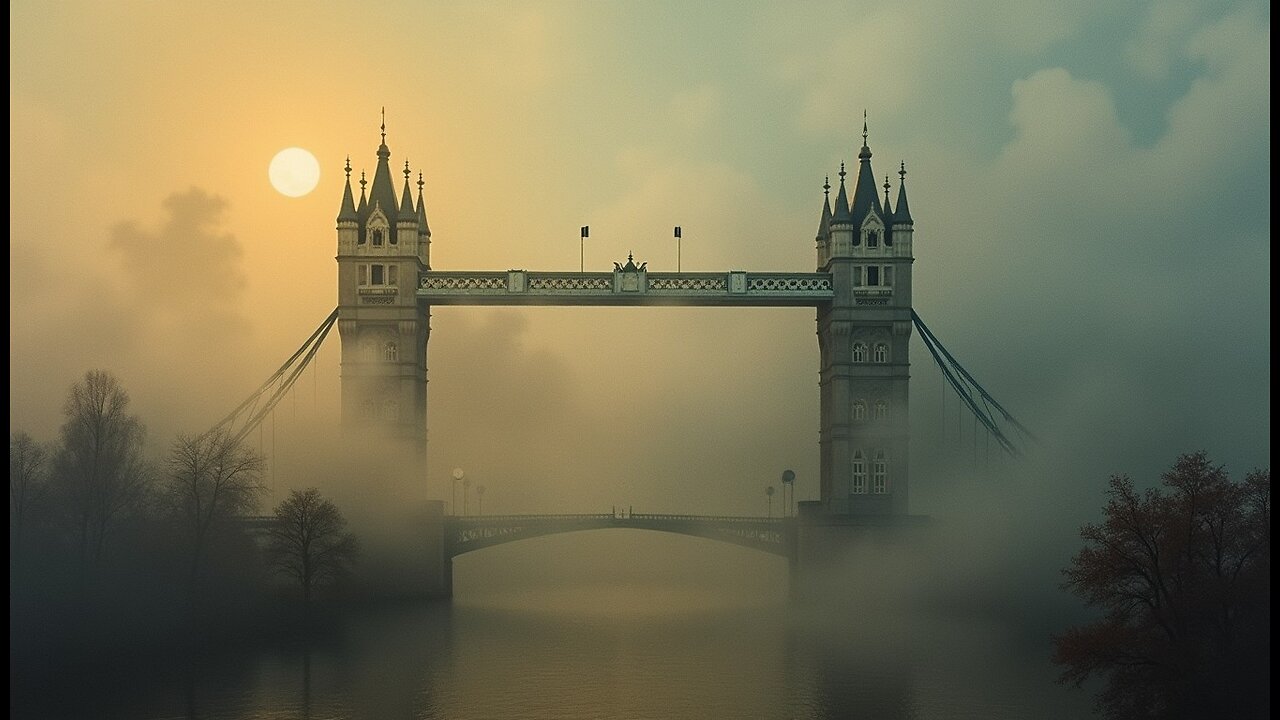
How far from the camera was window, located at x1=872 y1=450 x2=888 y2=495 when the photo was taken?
99.7 metres

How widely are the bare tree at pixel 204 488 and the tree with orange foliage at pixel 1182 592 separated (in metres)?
49.9

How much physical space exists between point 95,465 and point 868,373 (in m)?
51.4

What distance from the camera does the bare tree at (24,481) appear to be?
78.7 m

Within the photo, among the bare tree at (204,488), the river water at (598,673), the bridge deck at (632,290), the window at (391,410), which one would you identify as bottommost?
the river water at (598,673)

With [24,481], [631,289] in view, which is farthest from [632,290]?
[24,481]

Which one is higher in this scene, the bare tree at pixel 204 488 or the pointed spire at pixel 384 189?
the pointed spire at pixel 384 189

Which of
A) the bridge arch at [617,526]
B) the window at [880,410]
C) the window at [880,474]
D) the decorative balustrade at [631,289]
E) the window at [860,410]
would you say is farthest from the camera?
the bridge arch at [617,526]

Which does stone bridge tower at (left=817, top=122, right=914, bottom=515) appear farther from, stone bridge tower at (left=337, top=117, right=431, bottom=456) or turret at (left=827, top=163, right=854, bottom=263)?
stone bridge tower at (left=337, top=117, right=431, bottom=456)

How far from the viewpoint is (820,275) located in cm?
10112

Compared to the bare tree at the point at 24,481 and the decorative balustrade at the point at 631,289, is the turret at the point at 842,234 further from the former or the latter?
the bare tree at the point at 24,481

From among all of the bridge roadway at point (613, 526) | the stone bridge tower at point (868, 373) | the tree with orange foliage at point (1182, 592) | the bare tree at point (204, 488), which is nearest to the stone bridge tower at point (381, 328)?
the bridge roadway at point (613, 526)

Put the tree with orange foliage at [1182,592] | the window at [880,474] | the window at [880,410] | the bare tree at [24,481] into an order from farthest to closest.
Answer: the window at [880,410]
the window at [880,474]
the bare tree at [24,481]
the tree with orange foliage at [1182,592]

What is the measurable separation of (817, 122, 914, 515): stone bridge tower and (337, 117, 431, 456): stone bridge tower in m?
29.6

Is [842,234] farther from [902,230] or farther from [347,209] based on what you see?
[347,209]
